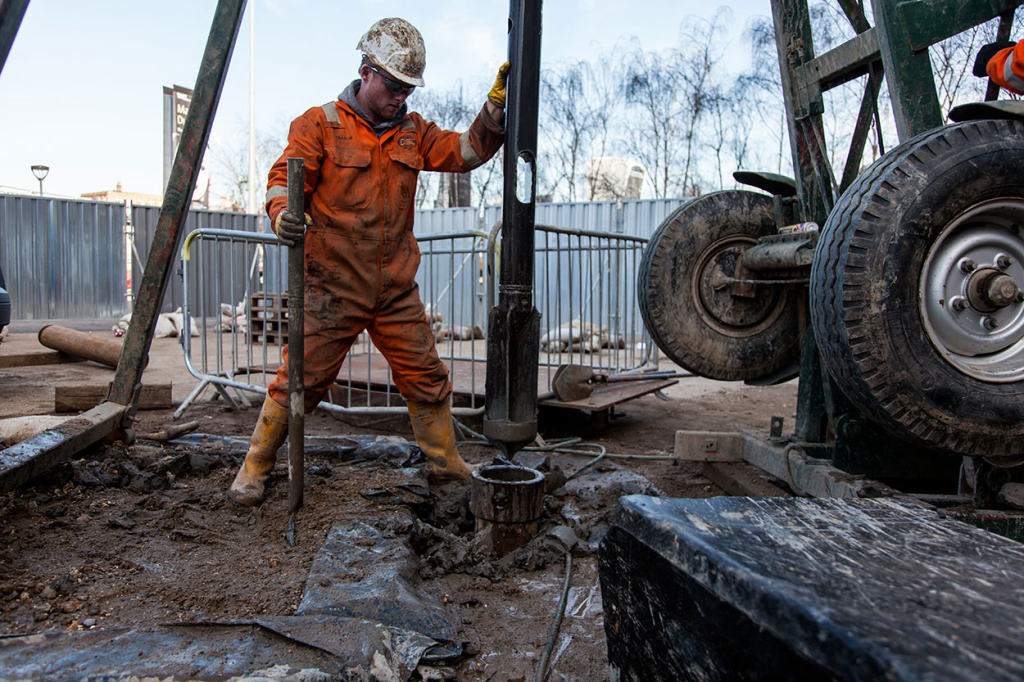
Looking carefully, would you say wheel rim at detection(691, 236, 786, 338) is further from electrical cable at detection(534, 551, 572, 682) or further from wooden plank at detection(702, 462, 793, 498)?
electrical cable at detection(534, 551, 572, 682)

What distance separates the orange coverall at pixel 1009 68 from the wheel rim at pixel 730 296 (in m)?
1.35

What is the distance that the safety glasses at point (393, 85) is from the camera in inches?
120

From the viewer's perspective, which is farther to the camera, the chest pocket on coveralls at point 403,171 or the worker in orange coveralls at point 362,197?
the chest pocket on coveralls at point 403,171

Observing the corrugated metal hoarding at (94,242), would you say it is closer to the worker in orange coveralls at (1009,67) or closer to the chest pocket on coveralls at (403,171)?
the chest pocket on coveralls at (403,171)

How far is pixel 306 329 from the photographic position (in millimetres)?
3178

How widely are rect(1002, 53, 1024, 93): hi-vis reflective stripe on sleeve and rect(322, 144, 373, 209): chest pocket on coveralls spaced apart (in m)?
2.59

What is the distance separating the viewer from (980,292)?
7.89 feet

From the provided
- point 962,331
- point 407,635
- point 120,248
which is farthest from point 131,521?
point 120,248

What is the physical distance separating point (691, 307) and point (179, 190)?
111 inches

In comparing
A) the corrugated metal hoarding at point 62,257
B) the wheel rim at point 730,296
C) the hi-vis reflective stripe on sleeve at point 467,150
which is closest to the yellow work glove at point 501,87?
the hi-vis reflective stripe on sleeve at point 467,150

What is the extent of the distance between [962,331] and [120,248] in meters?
16.5

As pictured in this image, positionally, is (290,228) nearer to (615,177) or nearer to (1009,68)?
(1009,68)

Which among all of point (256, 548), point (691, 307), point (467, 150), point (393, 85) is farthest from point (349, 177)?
point (691, 307)

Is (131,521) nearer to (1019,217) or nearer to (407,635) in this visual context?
(407,635)
